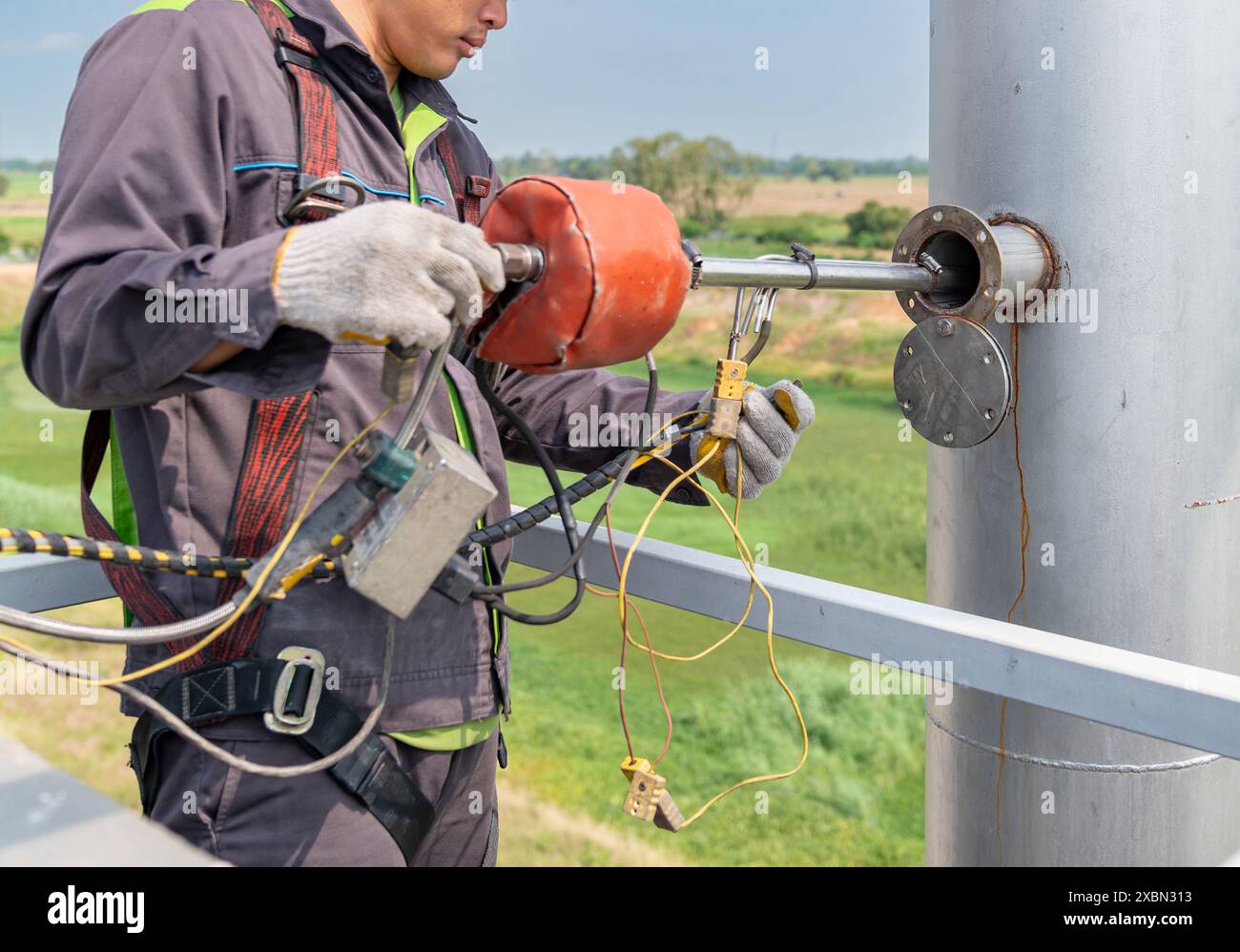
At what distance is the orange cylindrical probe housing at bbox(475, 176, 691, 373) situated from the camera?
3.48 ft

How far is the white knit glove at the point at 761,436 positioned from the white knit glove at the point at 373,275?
1.91 feet

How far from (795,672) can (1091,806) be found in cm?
403

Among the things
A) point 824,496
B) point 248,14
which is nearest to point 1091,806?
point 248,14

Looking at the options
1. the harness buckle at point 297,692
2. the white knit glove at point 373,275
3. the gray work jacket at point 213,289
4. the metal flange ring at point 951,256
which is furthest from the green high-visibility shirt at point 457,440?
the metal flange ring at point 951,256

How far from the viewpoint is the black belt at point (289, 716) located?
1.14 metres

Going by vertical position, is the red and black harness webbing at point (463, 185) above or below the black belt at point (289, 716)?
above

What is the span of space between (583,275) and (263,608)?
0.48m

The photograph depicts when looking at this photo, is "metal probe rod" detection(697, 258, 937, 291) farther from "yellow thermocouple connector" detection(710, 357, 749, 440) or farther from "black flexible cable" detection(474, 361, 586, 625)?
"black flexible cable" detection(474, 361, 586, 625)

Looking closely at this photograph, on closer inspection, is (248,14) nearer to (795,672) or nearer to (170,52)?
(170,52)

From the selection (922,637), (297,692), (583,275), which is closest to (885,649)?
(922,637)

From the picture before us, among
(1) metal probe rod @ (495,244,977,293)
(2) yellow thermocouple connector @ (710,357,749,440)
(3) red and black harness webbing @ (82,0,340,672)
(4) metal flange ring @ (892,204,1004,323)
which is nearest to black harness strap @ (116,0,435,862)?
(3) red and black harness webbing @ (82,0,340,672)

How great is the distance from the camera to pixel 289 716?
115cm

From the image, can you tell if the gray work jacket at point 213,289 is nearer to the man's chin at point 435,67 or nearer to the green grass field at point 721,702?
the man's chin at point 435,67

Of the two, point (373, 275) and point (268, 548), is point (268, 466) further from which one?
point (373, 275)
